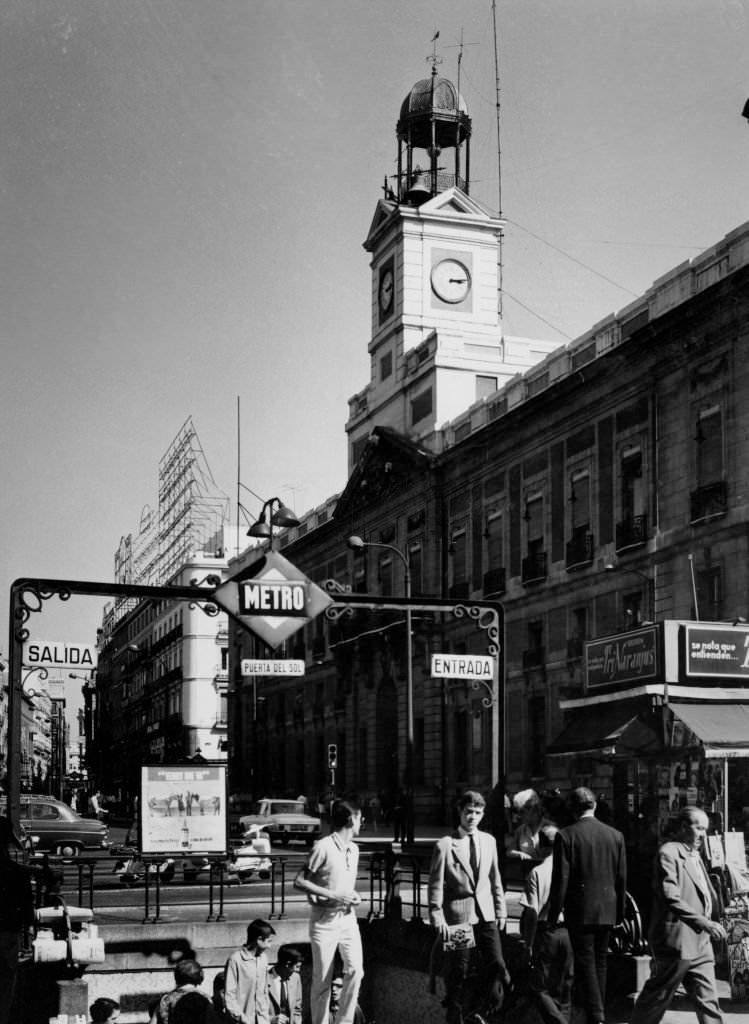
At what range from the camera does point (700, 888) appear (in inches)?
411

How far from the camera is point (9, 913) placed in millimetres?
11484

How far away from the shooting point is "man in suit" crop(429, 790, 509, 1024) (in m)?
11.0

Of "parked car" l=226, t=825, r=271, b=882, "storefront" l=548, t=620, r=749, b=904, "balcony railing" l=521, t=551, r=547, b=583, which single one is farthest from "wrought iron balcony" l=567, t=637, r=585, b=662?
"storefront" l=548, t=620, r=749, b=904

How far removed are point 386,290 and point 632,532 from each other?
26.7 metres

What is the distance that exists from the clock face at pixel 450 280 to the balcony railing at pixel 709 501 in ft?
87.1

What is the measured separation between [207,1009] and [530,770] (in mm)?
35071

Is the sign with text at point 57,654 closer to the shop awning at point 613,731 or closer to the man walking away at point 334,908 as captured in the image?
the man walking away at point 334,908

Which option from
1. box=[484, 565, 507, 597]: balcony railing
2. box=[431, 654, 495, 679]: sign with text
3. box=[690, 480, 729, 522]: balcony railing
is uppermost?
box=[690, 480, 729, 522]: balcony railing

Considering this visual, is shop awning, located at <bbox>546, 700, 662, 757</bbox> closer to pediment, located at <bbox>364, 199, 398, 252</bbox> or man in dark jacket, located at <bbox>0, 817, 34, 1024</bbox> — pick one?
man in dark jacket, located at <bbox>0, 817, 34, 1024</bbox>

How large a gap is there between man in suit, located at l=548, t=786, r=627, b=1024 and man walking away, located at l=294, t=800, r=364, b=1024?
1.74 metres

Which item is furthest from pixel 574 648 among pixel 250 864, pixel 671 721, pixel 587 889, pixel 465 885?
pixel 587 889

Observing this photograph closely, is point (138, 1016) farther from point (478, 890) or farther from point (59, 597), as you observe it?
point (478, 890)

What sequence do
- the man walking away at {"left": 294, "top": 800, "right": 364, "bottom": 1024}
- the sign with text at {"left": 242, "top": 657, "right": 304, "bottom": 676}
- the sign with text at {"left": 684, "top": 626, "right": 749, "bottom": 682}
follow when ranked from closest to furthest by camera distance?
1. the man walking away at {"left": 294, "top": 800, "right": 364, "bottom": 1024}
2. the sign with text at {"left": 684, "top": 626, "right": 749, "bottom": 682}
3. the sign with text at {"left": 242, "top": 657, "right": 304, "bottom": 676}

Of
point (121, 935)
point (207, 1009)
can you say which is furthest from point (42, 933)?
point (207, 1009)
